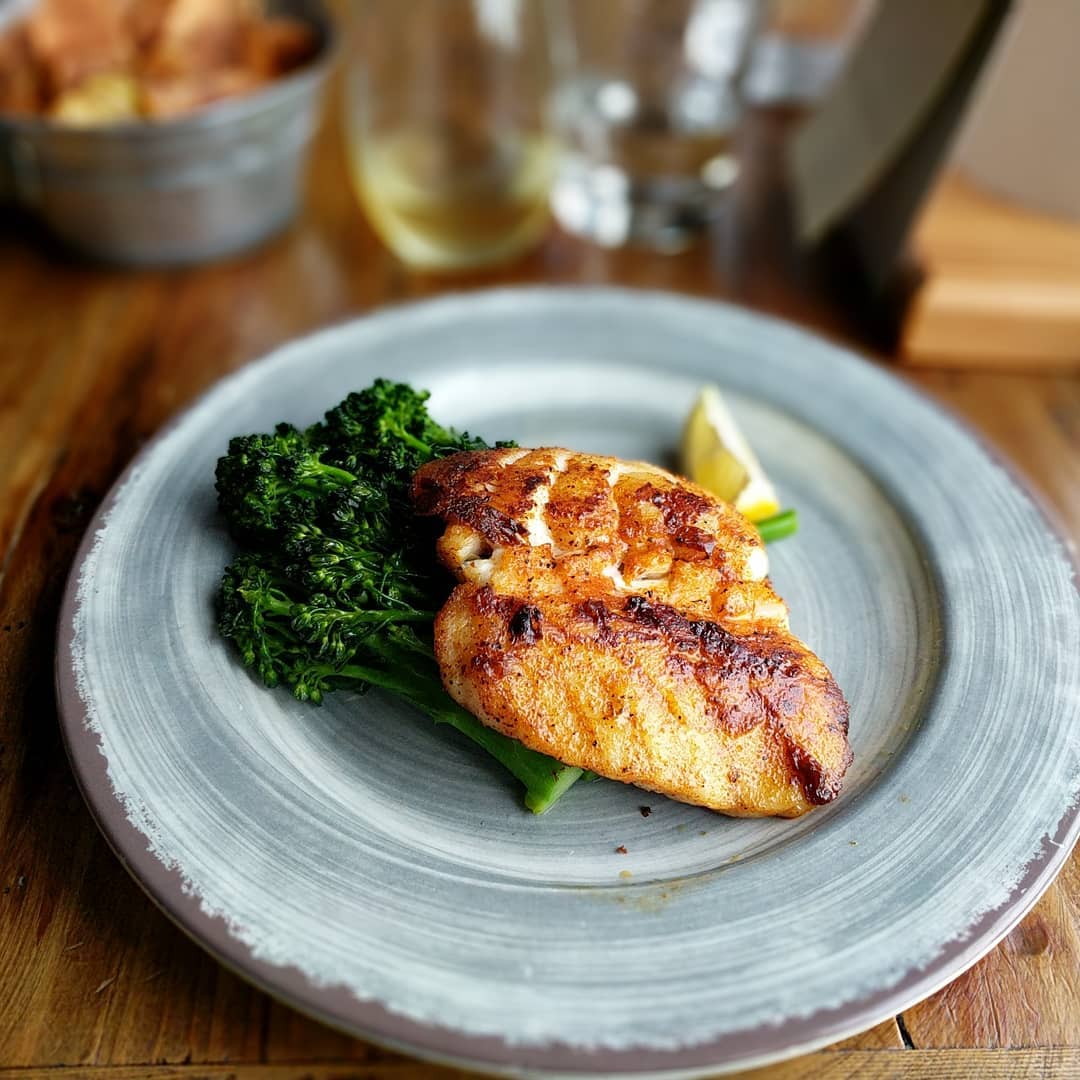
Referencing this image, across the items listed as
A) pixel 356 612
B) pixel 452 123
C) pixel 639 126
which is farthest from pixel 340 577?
pixel 639 126

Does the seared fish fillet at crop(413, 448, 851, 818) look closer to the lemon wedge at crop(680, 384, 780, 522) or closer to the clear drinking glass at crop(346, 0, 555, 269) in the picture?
the lemon wedge at crop(680, 384, 780, 522)

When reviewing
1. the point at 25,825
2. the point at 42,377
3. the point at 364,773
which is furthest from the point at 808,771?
the point at 42,377

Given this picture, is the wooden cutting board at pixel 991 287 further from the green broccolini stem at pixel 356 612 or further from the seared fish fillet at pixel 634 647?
the green broccolini stem at pixel 356 612

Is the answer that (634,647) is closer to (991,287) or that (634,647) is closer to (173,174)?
(991,287)

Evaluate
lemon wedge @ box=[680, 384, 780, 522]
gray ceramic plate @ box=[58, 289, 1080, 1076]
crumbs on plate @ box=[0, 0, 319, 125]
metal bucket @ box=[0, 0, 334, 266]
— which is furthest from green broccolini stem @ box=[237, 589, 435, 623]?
crumbs on plate @ box=[0, 0, 319, 125]

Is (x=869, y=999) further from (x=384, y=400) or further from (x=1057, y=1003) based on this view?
(x=384, y=400)

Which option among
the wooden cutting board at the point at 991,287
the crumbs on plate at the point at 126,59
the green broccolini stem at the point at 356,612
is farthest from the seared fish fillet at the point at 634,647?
the crumbs on plate at the point at 126,59
